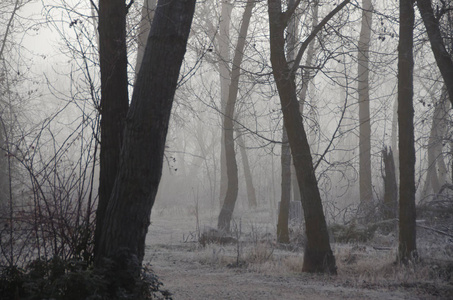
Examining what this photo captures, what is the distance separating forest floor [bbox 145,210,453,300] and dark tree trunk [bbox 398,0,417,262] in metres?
0.53

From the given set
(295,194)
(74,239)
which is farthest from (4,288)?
(295,194)

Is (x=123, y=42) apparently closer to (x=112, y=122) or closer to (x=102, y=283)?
(x=112, y=122)

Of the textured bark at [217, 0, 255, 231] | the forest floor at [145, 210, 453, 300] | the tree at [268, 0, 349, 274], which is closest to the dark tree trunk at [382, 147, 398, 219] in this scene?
the forest floor at [145, 210, 453, 300]

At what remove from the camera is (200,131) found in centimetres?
3534

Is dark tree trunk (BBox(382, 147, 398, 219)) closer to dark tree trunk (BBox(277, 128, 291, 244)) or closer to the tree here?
dark tree trunk (BBox(277, 128, 291, 244))

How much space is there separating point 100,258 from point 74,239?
0.46 m

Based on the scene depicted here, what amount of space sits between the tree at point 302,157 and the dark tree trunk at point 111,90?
299 centimetres

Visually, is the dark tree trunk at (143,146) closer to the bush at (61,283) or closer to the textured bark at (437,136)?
the bush at (61,283)

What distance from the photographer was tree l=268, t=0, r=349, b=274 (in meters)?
7.04

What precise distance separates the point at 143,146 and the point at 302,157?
11.5 ft

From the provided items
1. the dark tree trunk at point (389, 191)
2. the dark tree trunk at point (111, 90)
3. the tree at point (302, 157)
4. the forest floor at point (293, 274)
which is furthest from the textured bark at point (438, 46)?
the dark tree trunk at point (389, 191)

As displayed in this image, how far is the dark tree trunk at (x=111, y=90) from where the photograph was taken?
472 centimetres

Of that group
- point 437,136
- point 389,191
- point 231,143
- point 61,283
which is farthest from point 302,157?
point 231,143

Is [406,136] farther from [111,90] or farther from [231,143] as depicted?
[231,143]
